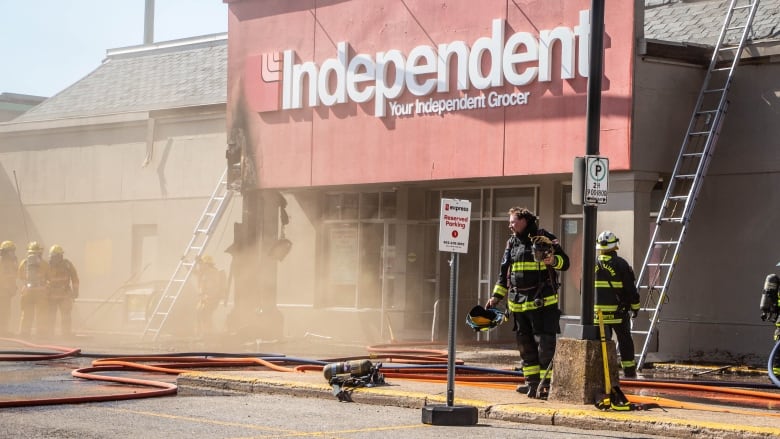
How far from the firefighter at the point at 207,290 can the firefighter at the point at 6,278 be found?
175 inches

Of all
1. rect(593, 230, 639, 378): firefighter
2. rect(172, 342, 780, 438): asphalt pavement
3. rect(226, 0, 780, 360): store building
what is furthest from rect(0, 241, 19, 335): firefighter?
rect(593, 230, 639, 378): firefighter

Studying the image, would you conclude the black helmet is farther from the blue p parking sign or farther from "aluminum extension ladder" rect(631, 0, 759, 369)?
"aluminum extension ladder" rect(631, 0, 759, 369)

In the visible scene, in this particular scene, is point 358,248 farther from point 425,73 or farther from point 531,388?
point 531,388

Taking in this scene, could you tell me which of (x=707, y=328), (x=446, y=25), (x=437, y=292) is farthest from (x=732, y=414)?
(x=437, y=292)

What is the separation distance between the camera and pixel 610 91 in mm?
19359

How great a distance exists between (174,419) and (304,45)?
14.8m

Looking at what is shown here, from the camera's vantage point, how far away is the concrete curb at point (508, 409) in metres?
10.0

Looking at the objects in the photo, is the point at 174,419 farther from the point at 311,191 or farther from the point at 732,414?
the point at 311,191

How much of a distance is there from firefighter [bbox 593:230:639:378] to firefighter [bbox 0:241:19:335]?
53.9ft

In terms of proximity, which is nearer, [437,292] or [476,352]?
[476,352]

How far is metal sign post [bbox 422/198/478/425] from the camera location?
35.4ft

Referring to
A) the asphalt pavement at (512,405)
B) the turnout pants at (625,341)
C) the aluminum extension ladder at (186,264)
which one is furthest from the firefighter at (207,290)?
the turnout pants at (625,341)

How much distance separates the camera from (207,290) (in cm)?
2700

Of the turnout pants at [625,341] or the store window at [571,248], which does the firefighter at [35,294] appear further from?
the turnout pants at [625,341]
